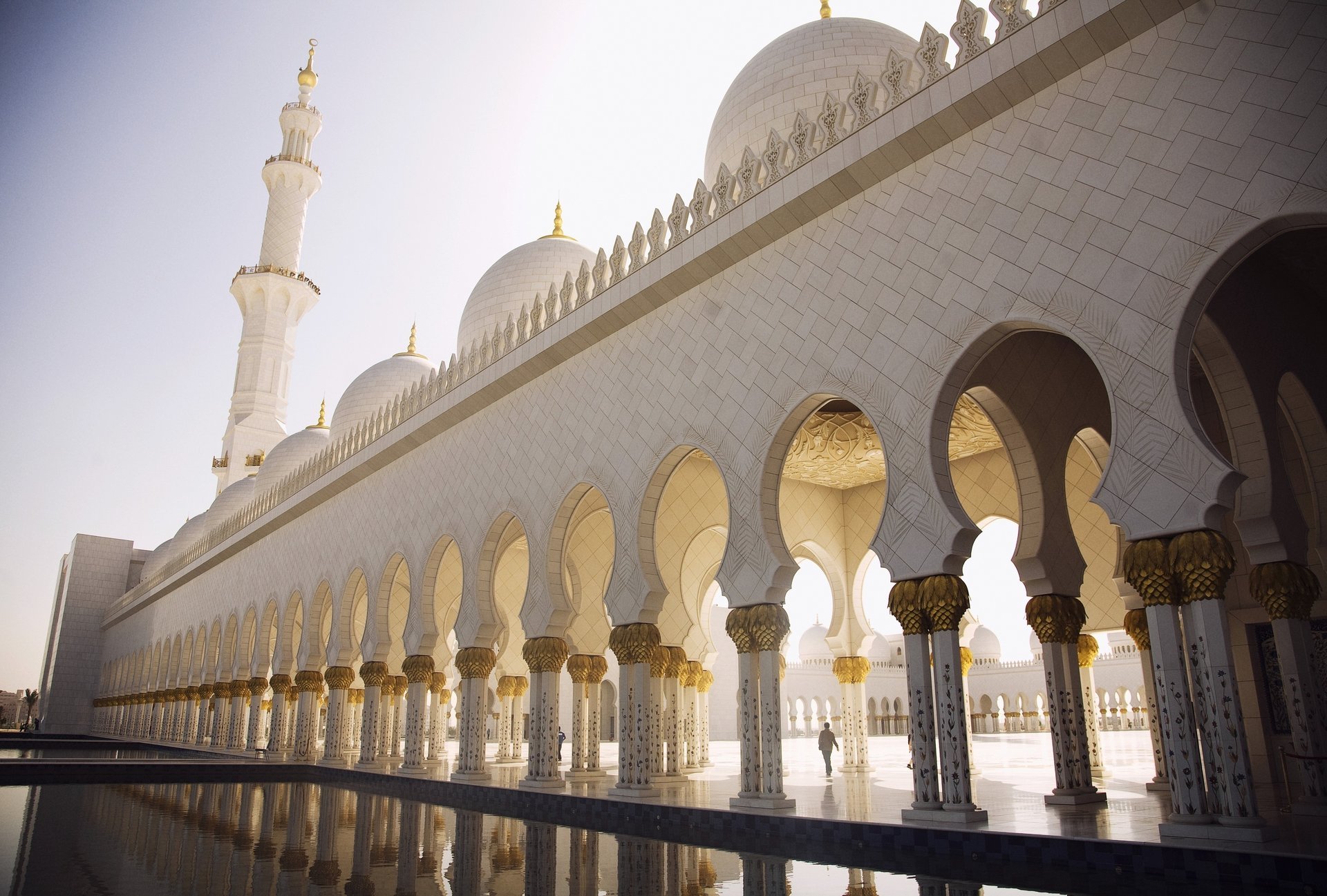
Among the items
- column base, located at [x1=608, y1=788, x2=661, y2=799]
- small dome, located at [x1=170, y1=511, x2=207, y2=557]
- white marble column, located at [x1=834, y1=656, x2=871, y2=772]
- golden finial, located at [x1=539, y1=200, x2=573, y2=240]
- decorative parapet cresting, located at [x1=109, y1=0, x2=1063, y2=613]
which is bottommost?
column base, located at [x1=608, y1=788, x2=661, y2=799]

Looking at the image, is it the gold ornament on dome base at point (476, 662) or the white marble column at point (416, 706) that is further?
the white marble column at point (416, 706)

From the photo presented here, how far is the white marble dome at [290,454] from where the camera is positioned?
Answer: 58.3 ft

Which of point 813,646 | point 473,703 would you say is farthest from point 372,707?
point 813,646

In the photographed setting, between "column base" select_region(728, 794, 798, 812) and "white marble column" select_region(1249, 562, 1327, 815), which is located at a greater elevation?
"white marble column" select_region(1249, 562, 1327, 815)

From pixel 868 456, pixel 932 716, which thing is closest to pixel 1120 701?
pixel 868 456

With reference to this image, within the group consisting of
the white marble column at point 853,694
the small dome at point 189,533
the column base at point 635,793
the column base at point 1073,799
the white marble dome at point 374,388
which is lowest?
the column base at point 635,793

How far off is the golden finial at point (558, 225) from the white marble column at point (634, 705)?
722 centimetres

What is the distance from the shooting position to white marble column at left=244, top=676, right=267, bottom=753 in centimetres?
1481

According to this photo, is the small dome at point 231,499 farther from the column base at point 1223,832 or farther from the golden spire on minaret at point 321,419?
the column base at point 1223,832

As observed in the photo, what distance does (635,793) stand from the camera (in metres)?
6.64

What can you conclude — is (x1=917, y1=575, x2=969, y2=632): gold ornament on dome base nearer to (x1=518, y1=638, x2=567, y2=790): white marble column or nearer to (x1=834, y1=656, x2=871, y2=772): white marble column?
(x1=518, y1=638, x2=567, y2=790): white marble column

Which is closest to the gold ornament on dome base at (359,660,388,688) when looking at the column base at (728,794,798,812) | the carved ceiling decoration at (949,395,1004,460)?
the column base at (728,794,798,812)

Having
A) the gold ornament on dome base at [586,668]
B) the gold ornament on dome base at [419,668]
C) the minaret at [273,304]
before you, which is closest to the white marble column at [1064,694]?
the gold ornament on dome base at [586,668]

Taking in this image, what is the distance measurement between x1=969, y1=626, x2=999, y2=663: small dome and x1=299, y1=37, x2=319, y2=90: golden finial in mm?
21328
